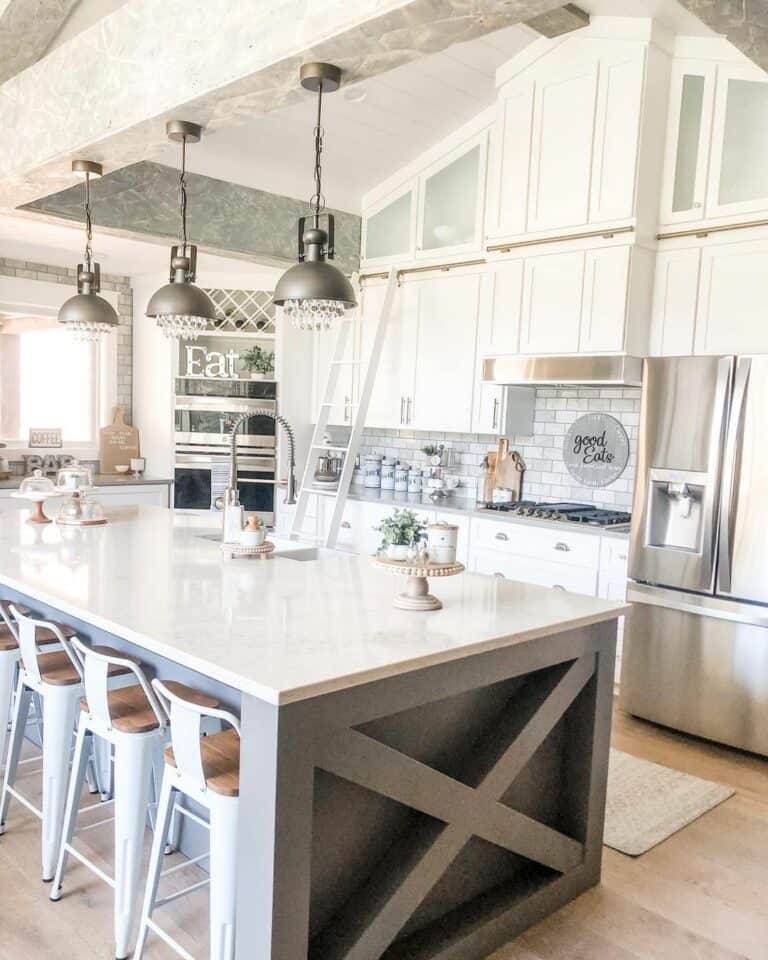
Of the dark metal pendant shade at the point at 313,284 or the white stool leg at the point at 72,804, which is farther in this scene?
the dark metal pendant shade at the point at 313,284

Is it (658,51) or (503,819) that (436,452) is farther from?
(503,819)

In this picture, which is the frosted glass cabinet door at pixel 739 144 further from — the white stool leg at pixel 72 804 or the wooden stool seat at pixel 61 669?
the white stool leg at pixel 72 804

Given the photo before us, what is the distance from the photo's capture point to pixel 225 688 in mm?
2336

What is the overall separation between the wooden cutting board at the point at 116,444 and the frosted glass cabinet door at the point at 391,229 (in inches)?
98.6

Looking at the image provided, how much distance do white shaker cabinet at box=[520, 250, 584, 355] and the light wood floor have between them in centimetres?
253

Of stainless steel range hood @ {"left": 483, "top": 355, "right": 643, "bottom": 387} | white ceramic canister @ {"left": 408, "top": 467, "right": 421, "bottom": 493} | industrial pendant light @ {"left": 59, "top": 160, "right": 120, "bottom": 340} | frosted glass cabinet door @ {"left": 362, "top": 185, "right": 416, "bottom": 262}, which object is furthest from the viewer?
white ceramic canister @ {"left": 408, "top": 467, "right": 421, "bottom": 493}

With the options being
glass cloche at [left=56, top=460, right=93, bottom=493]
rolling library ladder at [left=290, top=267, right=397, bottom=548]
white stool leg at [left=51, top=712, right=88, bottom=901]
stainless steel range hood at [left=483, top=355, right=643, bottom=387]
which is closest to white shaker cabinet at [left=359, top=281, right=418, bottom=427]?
rolling library ladder at [left=290, top=267, right=397, bottom=548]

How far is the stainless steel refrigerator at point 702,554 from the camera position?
362 centimetres

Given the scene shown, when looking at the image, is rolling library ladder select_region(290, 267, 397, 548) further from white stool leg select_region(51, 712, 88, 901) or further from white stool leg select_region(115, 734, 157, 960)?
white stool leg select_region(115, 734, 157, 960)

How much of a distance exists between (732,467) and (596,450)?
1.33m

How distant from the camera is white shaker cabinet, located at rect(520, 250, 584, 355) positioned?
14.4ft

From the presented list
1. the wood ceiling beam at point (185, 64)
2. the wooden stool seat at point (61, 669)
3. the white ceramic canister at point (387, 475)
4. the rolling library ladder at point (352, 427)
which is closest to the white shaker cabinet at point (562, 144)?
the rolling library ladder at point (352, 427)

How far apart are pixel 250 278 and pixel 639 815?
4.58 meters

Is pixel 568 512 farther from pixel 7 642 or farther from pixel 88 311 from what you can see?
pixel 7 642
